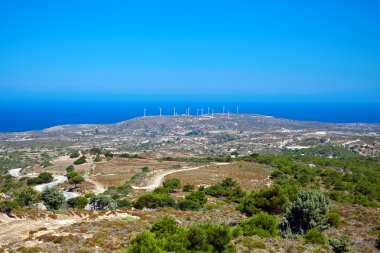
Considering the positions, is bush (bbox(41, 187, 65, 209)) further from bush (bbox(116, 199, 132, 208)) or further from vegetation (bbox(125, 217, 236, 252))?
vegetation (bbox(125, 217, 236, 252))

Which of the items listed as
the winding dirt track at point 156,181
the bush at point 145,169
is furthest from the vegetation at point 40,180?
the winding dirt track at point 156,181

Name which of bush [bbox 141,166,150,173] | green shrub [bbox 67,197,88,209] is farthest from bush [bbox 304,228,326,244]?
bush [bbox 141,166,150,173]

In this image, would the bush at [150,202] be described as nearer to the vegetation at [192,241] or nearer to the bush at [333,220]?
the bush at [333,220]

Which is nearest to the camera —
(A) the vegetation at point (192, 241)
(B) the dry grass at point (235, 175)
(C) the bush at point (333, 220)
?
(A) the vegetation at point (192, 241)

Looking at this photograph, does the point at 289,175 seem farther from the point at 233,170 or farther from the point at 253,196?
the point at 253,196

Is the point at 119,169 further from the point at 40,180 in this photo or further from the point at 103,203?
the point at 103,203

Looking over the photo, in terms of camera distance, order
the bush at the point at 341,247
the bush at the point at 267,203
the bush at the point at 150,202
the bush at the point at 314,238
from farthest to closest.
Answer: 1. the bush at the point at 150,202
2. the bush at the point at 267,203
3. the bush at the point at 314,238
4. the bush at the point at 341,247
